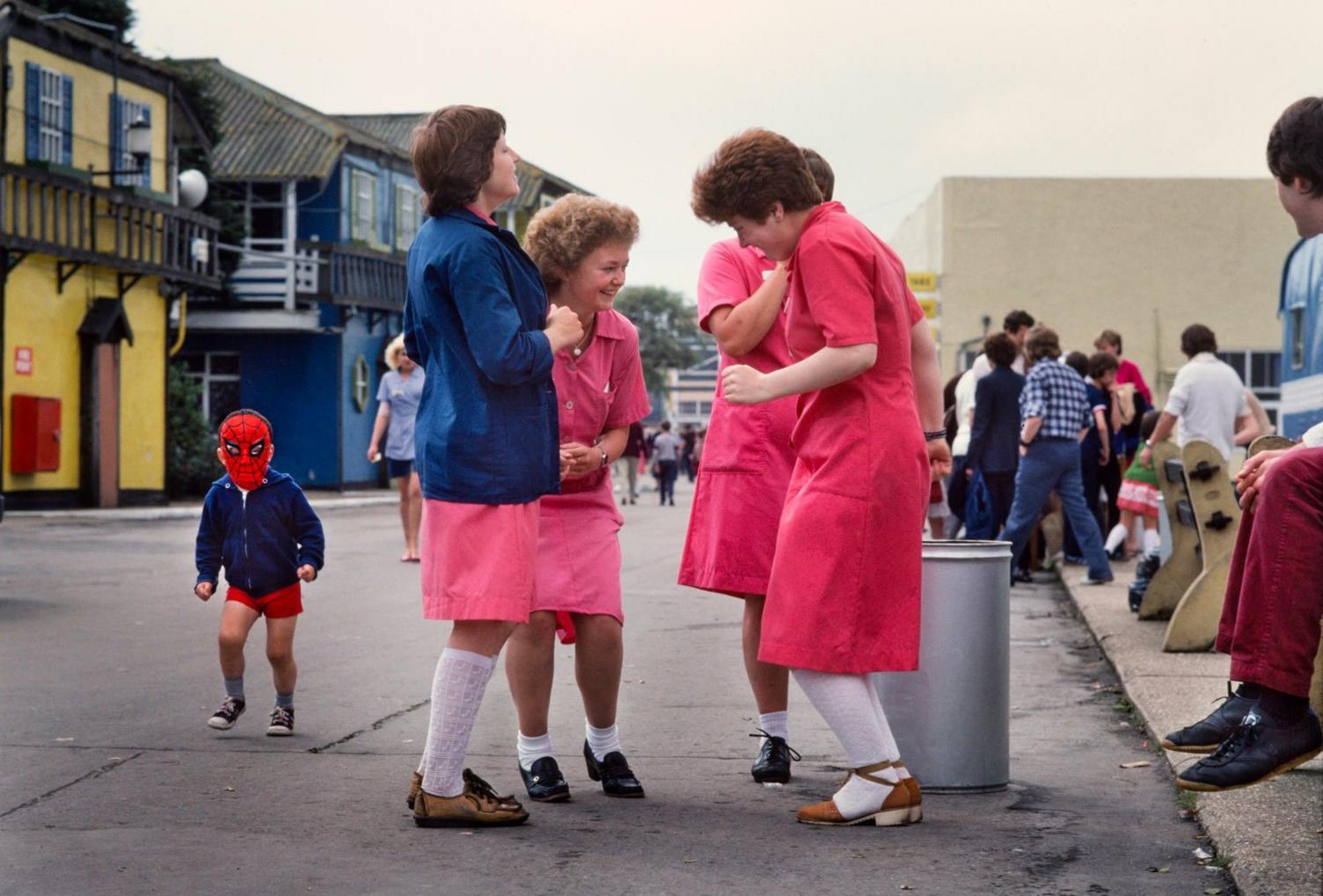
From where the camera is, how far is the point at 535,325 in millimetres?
4969

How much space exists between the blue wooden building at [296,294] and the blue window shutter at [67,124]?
1021 cm

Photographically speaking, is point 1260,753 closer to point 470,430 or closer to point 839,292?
point 839,292

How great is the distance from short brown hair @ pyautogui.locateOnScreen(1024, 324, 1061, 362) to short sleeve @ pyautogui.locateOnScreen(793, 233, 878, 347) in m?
8.40

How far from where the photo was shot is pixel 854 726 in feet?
16.0

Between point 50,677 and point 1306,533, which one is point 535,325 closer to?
point 1306,533

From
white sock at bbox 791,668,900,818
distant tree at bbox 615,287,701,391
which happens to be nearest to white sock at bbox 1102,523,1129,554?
white sock at bbox 791,668,900,818

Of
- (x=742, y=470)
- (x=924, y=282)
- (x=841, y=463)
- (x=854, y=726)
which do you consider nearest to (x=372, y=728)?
(x=742, y=470)

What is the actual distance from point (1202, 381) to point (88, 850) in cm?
857

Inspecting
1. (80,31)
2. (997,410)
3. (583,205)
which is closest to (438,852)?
(583,205)

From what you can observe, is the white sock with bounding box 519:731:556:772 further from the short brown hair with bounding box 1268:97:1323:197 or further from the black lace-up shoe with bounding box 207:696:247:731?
the short brown hair with bounding box 1268:97:1323:197

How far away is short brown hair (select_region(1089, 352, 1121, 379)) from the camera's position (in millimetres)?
15492

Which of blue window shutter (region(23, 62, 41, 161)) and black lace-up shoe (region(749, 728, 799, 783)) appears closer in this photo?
black lace-up shoe (region(749, 728, 799, 783))

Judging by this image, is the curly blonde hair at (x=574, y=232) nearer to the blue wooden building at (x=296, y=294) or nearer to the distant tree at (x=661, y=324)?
the blue wooden building at (x=296, y=294)

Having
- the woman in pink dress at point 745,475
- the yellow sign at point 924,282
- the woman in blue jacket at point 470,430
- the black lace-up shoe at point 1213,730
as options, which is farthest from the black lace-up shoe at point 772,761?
the yellow sign at point 924,282
